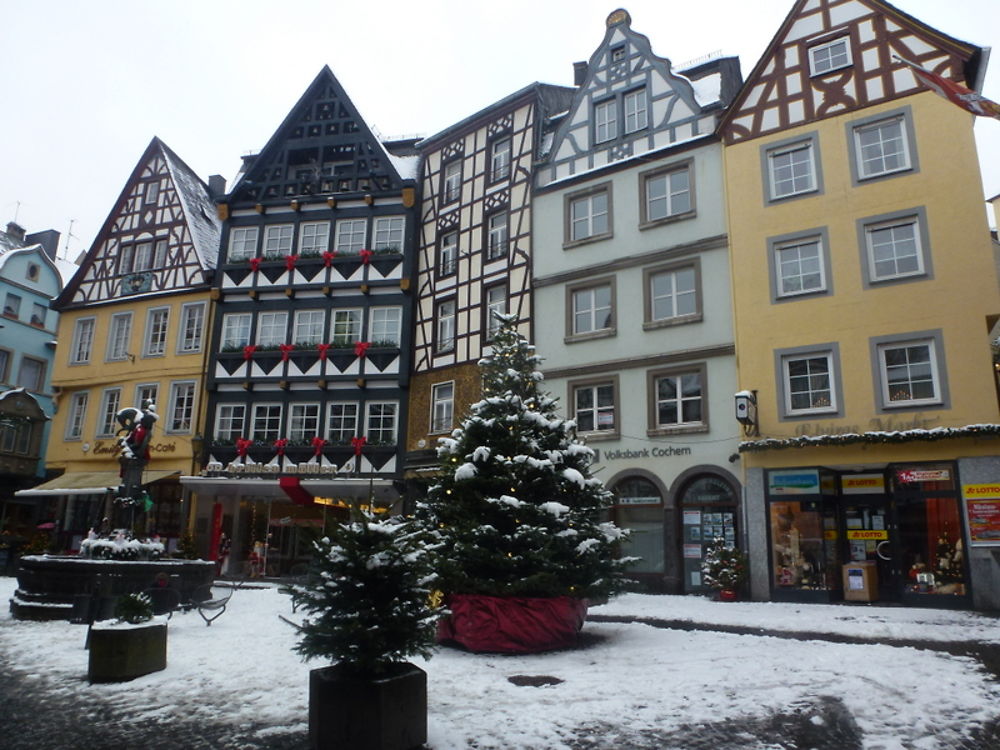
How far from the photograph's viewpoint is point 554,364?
22.9 m

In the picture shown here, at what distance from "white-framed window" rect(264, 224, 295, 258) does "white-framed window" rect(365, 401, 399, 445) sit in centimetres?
728

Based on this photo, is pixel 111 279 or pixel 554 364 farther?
pixel 111 279

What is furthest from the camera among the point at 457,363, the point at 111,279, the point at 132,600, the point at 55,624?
the point at 111,279

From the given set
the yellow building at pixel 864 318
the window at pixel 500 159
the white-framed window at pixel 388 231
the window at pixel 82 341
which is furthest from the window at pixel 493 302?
the window at pixel 82 341

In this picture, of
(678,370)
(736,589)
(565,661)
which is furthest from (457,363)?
(565,661)

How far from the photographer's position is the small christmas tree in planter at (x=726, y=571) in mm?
17578

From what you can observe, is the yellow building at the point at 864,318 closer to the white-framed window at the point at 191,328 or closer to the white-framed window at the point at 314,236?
the white-framed window at the point at 314,236

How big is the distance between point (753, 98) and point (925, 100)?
4.19 m

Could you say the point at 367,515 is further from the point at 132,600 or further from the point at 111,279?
the point at 111,279

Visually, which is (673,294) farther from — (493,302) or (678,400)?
(493,302)

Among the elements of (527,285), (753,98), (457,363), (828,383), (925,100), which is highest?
(753,98)

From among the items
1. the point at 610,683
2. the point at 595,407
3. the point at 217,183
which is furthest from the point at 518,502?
the point at 217,183

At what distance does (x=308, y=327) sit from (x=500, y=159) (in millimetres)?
9240

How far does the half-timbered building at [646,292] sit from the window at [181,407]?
14.0 metres
